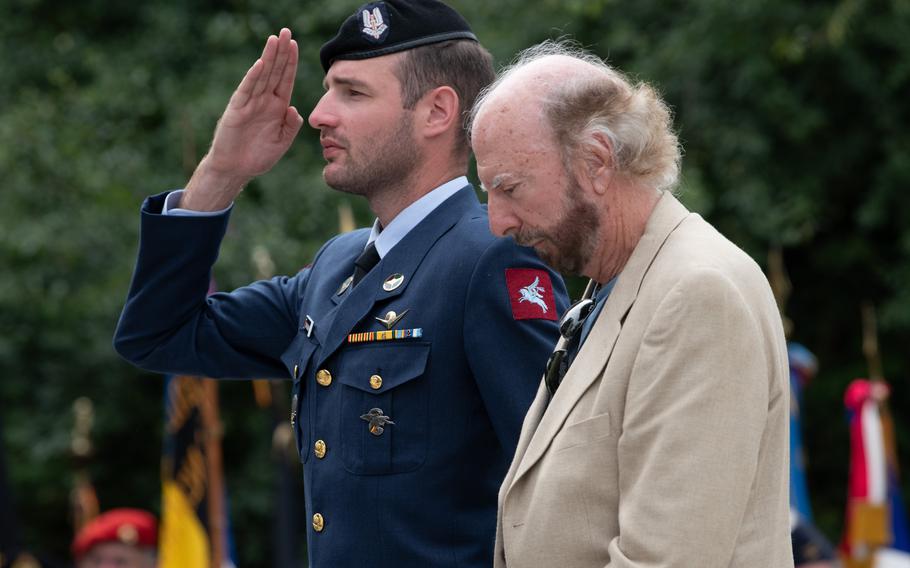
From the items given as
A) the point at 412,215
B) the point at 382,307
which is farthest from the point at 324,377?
the point at 412,215

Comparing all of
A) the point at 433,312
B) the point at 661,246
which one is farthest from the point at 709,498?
the point at 433,312

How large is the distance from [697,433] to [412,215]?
1.01m

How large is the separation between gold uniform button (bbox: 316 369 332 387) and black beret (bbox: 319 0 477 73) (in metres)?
0.60

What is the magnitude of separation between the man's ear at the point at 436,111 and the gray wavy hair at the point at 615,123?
592mm

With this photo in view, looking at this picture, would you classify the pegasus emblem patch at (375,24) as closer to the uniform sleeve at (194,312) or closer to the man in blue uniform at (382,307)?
the man in blue uniform at (382,307)

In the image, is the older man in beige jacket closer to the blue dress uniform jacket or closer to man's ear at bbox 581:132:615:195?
man's ear at bbox 581:132:615:195

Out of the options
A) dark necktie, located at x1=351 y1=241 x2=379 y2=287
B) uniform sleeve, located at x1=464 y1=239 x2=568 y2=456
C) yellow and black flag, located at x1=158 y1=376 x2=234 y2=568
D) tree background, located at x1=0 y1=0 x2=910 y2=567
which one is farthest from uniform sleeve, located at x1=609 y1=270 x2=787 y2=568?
tree background, located at x1=0 y1=0 x2=910 y2=567

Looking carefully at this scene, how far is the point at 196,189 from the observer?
3.09 metres

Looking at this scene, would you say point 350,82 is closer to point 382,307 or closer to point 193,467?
point 382,307

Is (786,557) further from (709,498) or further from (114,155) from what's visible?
(114,155)

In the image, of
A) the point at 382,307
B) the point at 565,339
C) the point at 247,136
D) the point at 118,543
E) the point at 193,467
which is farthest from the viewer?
the point at 193,467

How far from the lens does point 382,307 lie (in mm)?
2793

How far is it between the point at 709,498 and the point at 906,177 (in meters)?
8.00

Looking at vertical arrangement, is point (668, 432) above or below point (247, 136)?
below
